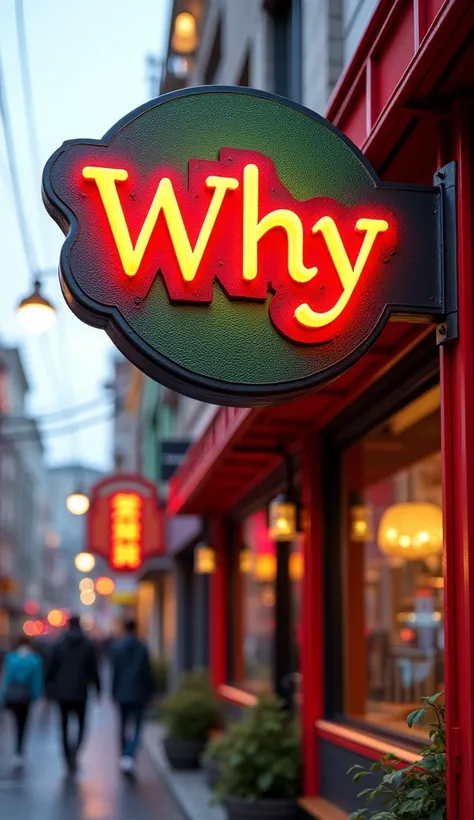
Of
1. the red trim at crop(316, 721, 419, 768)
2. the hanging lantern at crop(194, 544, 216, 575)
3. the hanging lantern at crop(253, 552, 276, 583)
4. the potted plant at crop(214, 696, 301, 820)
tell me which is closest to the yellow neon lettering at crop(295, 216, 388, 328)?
the red trim at crop(316, 721, 419, 768)

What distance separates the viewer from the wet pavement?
34.6 feet

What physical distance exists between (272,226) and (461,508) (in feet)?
4.68

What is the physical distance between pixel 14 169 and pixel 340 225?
8.78 meters

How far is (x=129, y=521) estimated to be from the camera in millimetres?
22516

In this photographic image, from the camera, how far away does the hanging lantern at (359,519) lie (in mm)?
9227

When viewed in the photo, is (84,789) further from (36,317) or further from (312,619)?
(36,317)

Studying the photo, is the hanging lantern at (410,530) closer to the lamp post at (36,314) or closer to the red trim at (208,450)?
the red trim at (208,450)

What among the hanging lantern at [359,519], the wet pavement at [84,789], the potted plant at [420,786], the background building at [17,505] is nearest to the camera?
the potted plant at [420,786]

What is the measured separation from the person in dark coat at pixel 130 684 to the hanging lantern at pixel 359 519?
17.5ft

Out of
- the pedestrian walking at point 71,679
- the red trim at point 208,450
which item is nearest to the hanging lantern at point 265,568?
the red trim at point 208,450

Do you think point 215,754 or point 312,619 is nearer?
point 312,619

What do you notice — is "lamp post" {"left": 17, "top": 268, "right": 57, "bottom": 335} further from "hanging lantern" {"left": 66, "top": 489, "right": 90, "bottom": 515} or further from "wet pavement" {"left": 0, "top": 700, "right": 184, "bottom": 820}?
"hanging lantern" {"left": 66, "top": 489, "right": 90, "bottom": 515}

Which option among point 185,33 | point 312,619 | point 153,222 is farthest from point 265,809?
point 185,33

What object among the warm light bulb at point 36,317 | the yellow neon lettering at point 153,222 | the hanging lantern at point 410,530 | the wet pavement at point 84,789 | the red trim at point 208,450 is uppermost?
the warm light bulb at point 36,317
